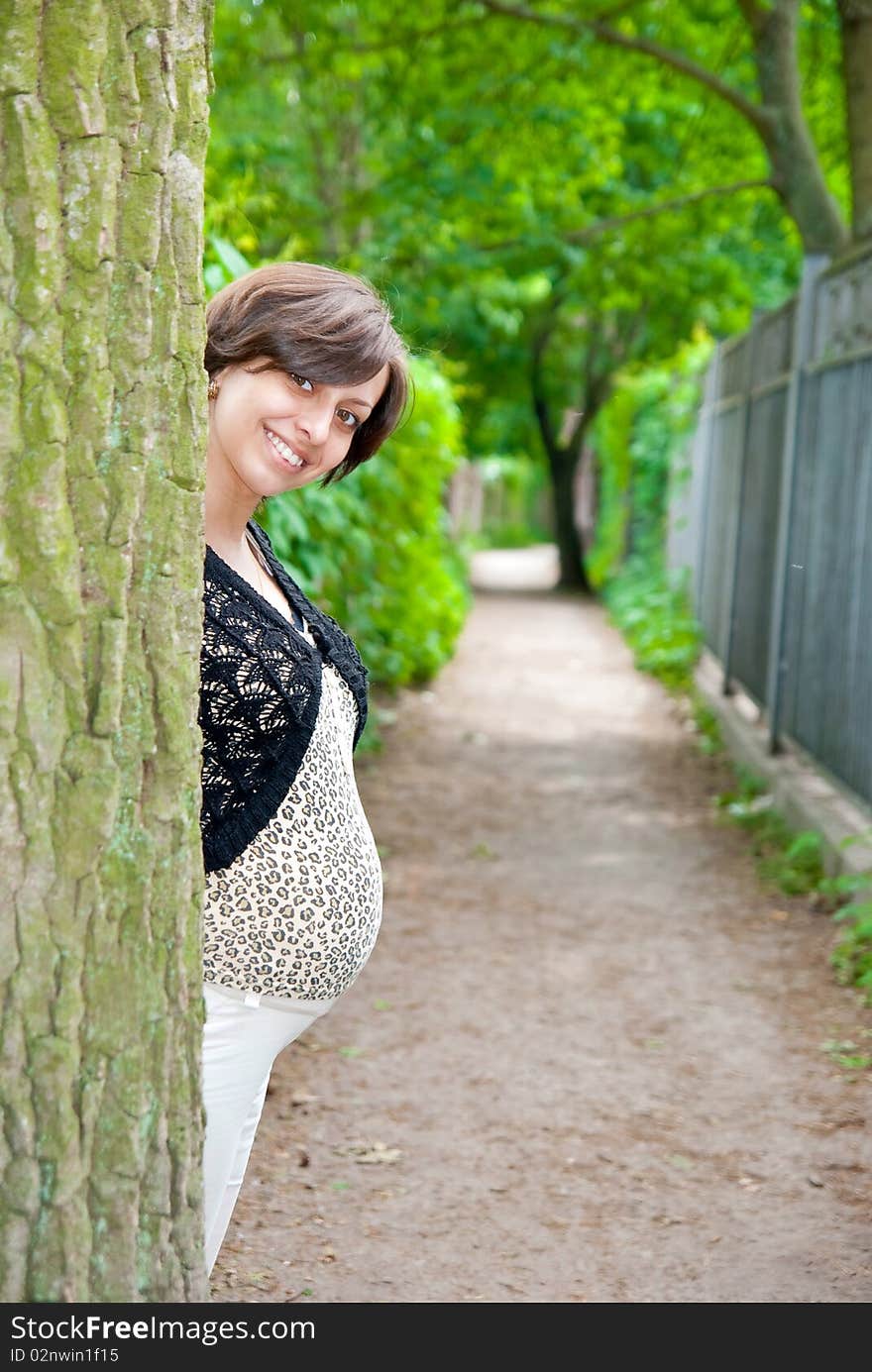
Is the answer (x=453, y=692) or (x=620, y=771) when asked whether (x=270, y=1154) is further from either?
(x=453, y=692)

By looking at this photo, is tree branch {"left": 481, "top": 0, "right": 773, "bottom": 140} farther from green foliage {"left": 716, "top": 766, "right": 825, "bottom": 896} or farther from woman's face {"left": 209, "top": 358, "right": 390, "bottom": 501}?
woman's face {"left": 209, "top": 358, "right": 390, "bottom": 501}

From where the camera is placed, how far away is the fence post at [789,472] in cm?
770

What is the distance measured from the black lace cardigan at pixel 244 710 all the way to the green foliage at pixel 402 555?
15.6 feet

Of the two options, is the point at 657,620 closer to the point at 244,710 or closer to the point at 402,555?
the point at 402,555

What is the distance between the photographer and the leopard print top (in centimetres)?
215

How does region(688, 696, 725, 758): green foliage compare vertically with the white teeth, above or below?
below

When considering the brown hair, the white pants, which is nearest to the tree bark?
the brown hair

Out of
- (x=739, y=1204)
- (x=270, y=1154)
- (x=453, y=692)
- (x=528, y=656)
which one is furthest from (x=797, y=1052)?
(x=528, y=656)

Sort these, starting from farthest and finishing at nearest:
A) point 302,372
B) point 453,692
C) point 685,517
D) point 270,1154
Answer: point 685,517 < point 453,692 < point 270,1154 < point 302,372

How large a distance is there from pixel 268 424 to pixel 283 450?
0.15 feet

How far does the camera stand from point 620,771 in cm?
914

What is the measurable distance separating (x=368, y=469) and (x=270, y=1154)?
5.17 m

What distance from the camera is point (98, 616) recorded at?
1.83 meters

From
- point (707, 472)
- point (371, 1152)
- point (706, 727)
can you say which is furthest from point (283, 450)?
point (707, 472)
